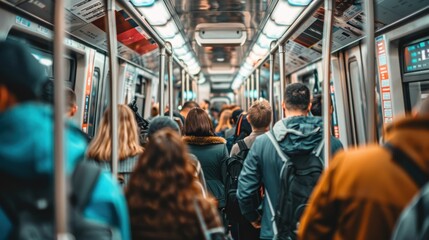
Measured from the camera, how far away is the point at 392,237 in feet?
4.51

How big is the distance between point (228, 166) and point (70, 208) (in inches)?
94.0

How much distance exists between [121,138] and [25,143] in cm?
131

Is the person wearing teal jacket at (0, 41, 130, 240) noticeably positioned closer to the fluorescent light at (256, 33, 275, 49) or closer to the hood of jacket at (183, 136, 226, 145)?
the hood of jacket at (183, 136, 226, 145)

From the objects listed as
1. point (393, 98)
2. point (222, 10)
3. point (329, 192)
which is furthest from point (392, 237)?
point (222, 10)

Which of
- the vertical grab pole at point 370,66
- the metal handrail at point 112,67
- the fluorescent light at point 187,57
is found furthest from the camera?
the fluorescent light at point 187,57

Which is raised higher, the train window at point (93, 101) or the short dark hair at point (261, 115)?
the train window at point (93, 101)

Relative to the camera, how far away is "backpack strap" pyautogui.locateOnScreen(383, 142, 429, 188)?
54.8 inches

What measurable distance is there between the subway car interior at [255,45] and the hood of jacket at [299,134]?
19 cm

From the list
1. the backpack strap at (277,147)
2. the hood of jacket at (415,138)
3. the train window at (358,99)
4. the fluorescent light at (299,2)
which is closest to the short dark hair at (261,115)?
the backpack strap at (277,147)

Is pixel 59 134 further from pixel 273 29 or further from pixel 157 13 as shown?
pixel 273 29

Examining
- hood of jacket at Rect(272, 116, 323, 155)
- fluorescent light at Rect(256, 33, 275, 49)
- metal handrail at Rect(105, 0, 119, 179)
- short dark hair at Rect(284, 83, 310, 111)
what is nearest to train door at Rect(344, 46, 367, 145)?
fluorescent light at Rect(256, 33, 275, 49)

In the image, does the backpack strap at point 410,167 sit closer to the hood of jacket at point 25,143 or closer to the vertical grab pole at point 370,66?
the vertical grab pole at point 370,66

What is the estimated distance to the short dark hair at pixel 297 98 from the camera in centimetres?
290

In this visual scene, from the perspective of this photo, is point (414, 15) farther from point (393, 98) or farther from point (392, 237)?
point (392, 237)
